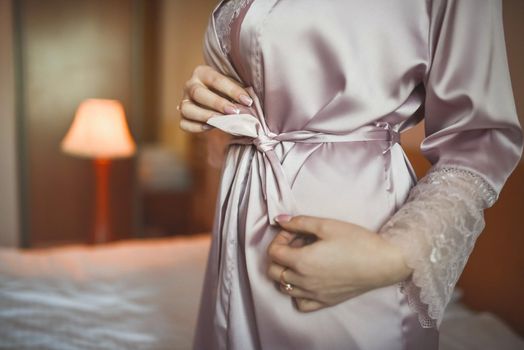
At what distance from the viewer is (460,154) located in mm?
600

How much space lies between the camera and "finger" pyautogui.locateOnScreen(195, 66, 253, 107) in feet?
2.33

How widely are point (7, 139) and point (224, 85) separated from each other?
282 centimetres

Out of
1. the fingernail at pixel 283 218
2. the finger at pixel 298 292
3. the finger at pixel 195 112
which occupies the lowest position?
the finger at pixel 298 292

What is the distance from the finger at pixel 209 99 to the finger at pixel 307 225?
0.21 m

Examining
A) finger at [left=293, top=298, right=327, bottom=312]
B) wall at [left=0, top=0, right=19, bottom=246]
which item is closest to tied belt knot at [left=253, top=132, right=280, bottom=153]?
finger at [left=293, top=298, right=327, bottom=312]

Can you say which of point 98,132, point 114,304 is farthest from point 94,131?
point 114,304

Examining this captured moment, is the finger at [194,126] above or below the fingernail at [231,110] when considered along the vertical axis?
below

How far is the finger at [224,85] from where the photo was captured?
711 millimetres

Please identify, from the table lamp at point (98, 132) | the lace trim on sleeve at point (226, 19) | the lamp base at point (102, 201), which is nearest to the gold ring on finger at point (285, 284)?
the lace trim on sleeve at point (226, 19)

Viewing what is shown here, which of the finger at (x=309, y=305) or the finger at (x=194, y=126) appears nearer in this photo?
the finger at (x=309, y=305)

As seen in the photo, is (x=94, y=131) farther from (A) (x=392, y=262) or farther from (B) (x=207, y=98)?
(A) (x=392, y=262)

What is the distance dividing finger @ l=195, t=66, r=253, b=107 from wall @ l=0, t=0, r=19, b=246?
2.68 m

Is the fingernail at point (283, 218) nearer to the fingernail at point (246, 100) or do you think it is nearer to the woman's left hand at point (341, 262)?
the woman's left hand at point (341, 262)

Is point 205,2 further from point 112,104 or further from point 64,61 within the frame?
point 112,104
